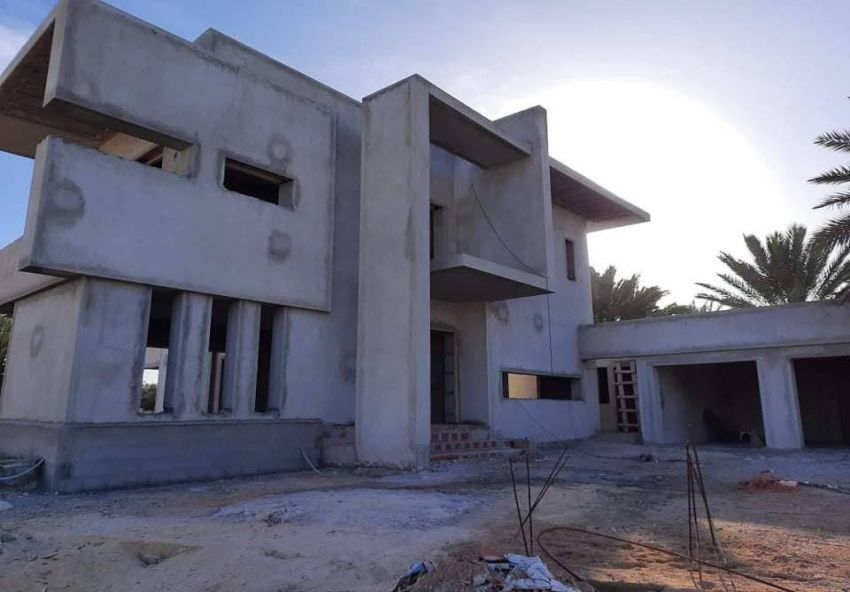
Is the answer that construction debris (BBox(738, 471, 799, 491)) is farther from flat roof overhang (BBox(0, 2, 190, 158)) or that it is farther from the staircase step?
flat roof overhang (BBox(0, 2, 190, 158))

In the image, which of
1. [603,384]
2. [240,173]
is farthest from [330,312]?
[603,384]

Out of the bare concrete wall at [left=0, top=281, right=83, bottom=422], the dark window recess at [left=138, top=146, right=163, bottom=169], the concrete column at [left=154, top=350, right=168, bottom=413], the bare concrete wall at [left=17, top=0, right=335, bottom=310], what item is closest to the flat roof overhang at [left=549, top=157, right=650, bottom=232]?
the bare concrete wall at [left=17, top=0, right=335, bottom=310]

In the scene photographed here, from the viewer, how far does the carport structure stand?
50.1 feet

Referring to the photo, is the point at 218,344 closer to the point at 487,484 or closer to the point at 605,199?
the point at 487,484

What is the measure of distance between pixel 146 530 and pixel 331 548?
232cm

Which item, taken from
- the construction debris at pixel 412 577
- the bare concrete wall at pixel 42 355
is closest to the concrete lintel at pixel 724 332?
the construction debris at pixel 412 577

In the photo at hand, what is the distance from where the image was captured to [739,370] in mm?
21797

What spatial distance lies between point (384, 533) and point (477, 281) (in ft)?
27.6

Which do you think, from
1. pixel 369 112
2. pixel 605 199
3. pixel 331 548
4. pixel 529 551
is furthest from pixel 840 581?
pixel 605 199

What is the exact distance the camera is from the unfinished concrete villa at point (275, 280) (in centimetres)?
986

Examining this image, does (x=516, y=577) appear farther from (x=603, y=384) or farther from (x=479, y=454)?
(x=603, y=384)

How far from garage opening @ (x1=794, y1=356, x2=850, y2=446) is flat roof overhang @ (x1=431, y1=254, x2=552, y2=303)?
1159 cm

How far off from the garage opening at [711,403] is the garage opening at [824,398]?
1.47m

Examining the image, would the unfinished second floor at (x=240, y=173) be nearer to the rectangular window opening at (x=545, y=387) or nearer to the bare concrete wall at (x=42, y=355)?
the bare concrete wall at (x=42, y=355)
